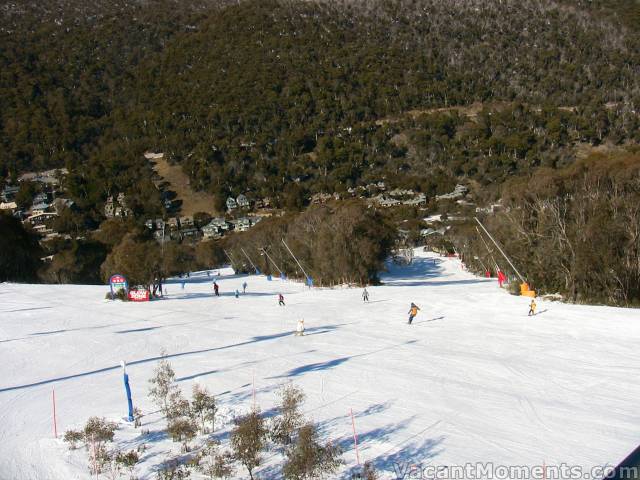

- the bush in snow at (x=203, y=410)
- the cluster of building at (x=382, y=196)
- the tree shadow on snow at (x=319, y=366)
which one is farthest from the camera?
the cluster of building at (x=382, y=196)

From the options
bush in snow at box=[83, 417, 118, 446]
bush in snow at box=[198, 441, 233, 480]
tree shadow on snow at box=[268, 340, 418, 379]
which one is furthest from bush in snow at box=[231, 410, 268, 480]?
tree shadow on snow at box=[268, 340, 418, 379]

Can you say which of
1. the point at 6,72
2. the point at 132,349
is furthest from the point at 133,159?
the point at 132,349

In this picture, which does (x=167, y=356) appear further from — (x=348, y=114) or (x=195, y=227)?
(x=348, y=114)

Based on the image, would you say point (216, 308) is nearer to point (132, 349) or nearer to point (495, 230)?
point (132, 349)

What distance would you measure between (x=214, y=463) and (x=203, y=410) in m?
2.44

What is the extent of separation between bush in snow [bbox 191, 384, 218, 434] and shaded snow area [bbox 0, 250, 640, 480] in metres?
0.33

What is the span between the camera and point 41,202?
378ft

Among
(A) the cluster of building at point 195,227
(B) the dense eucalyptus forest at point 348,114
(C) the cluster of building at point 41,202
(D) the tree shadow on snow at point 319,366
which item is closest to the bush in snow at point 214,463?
(D) the tree shadow on snow at point 319,366

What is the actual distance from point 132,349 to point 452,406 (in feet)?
37.7

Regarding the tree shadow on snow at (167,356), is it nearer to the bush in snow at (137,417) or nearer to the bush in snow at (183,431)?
the bush in snow at (137,417)

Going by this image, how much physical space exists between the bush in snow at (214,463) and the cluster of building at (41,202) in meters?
97.3

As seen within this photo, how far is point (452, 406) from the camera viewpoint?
12.2 m

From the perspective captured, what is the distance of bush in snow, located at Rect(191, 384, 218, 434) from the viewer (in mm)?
10906

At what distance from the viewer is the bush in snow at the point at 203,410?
35.8 ft
